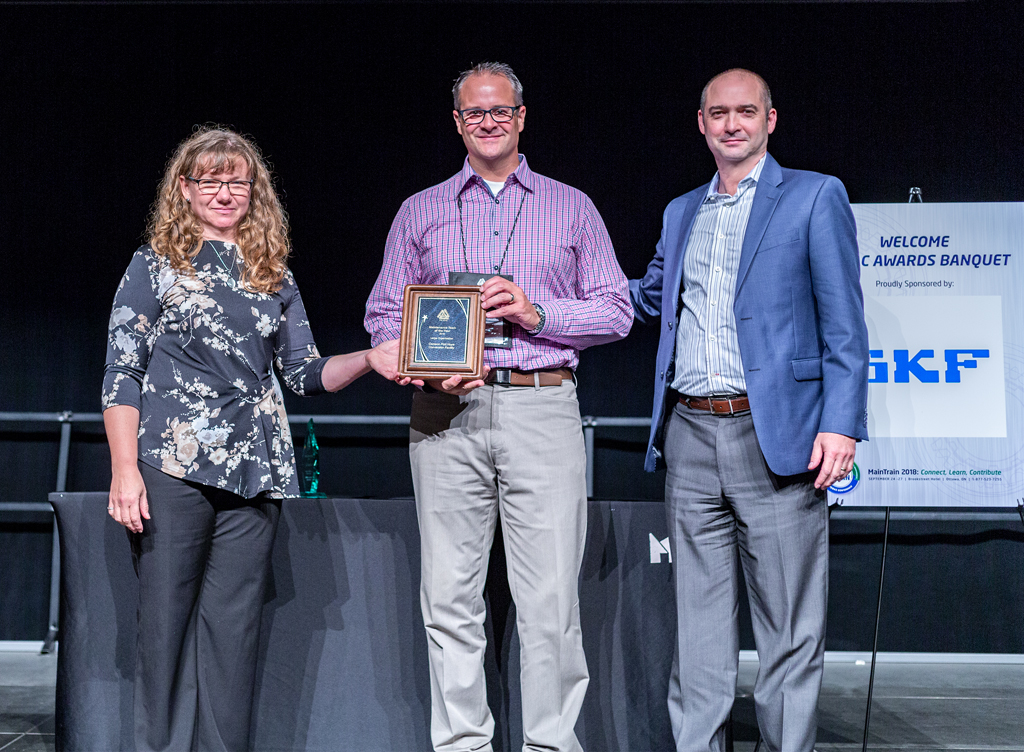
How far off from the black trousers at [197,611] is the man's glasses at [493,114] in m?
0.98

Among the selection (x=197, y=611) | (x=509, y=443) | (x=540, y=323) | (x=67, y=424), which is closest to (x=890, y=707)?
(x=509, y=443)

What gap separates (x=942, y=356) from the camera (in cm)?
282

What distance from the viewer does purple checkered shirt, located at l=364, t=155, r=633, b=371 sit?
2004 mm

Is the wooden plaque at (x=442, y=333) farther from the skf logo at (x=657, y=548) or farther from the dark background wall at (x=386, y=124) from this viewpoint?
the dark background wall at (x=386, y=124)

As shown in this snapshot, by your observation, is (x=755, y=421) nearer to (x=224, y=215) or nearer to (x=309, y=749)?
(x=224, y=215)

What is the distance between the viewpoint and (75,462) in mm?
3943

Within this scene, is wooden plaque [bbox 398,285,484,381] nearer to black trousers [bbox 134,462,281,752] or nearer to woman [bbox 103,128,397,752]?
woman [bbox 103,128,397,752]

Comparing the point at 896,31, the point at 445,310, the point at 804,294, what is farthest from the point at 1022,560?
the point at 445,310

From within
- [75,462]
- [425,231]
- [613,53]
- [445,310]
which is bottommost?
[75,462]

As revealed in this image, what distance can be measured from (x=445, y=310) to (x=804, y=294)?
0.76 meters

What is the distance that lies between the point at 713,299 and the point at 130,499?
1.30 metres

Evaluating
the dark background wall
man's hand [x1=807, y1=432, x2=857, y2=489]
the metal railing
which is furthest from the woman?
the dark background wall

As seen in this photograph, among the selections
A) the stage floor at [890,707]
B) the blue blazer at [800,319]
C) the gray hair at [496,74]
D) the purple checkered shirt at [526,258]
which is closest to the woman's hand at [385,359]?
the purple checkered shirt at [526,258]

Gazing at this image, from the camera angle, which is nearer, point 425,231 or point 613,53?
point 425,231
